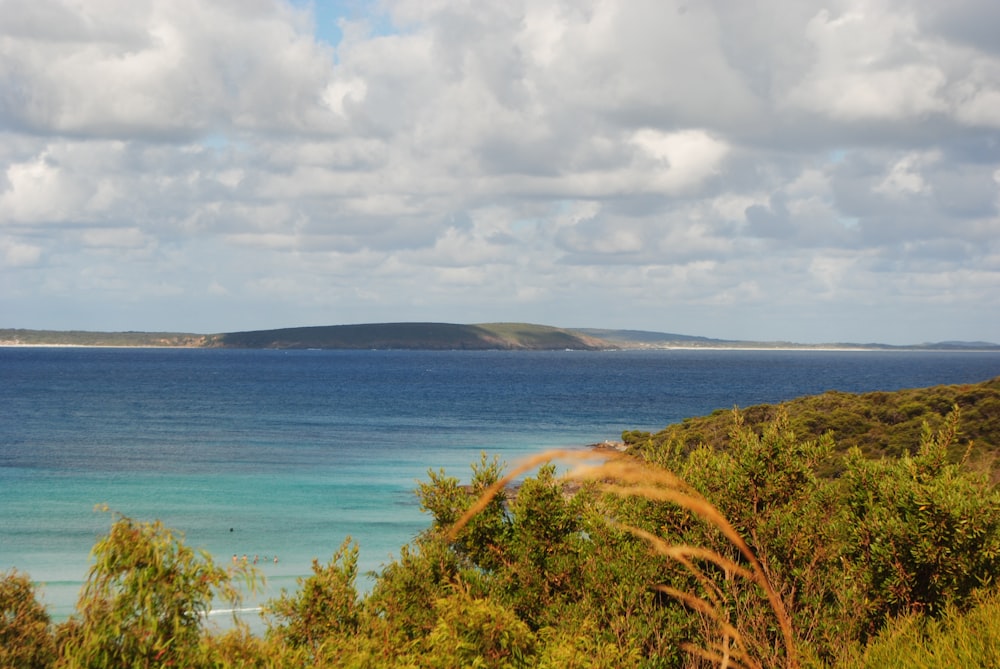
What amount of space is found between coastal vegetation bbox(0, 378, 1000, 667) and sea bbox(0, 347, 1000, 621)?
176 cm

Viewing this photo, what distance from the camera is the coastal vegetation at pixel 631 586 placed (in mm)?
9922

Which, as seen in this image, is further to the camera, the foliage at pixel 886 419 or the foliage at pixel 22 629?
the foliage at pixel 886 419

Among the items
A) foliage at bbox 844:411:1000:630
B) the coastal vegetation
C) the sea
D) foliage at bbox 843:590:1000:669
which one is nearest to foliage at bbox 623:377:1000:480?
the sea

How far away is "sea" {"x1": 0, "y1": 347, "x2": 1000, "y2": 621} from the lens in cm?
4406

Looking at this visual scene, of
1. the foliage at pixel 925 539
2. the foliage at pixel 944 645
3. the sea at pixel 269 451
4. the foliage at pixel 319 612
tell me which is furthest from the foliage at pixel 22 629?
the foliage at pixel 925 539

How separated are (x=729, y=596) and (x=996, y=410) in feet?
143

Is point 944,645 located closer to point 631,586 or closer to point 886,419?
point 631,586

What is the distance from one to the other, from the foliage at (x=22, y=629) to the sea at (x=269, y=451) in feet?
5.05

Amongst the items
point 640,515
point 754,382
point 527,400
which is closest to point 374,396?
point 527,400

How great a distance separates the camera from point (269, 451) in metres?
76.1

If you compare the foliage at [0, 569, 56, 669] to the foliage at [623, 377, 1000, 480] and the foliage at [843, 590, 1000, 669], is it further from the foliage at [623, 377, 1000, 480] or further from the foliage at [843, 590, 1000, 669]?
the foliage at [623, 377, 1000, 480]

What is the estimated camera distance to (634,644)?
42.2 feet

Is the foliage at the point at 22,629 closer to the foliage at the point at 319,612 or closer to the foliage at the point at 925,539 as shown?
the foliage at the point at 319,612

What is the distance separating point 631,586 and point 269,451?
66070 millimetres
